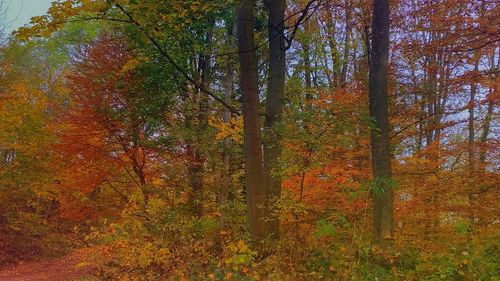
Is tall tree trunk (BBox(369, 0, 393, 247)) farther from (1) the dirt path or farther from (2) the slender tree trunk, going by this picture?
(1) the dirt path

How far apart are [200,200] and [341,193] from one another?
3.78 meters

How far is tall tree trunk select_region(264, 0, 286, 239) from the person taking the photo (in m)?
6.82

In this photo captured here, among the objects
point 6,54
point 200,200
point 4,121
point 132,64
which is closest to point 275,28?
point 132,64

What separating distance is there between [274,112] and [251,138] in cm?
119

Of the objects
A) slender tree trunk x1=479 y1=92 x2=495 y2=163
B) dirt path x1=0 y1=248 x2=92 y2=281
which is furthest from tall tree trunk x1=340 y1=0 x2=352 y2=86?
dirt path x1=0 y1=248 x2=92 y2=281

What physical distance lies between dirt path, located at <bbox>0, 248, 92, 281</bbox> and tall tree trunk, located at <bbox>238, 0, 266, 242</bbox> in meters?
6.84

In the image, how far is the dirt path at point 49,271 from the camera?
11.9m

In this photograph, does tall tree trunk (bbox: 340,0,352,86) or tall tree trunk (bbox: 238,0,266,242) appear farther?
tall tree trunk (bbox: 340,0,352,86)

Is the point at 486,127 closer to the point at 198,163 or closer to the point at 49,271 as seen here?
the point at 198,163

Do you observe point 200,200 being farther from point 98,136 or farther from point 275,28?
point 275,28

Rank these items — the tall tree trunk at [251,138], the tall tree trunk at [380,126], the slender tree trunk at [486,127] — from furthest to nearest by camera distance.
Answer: the slender tree trunk at [486,127]
the tall tree trunk at [380,126]
the tall tree trunk at [251,138]

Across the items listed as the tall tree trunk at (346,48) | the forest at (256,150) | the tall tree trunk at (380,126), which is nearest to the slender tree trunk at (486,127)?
the forest at (256,150)

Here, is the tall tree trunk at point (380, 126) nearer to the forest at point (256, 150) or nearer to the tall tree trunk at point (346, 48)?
the forest at point (256, 150)

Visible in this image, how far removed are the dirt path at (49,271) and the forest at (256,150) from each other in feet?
0.57
